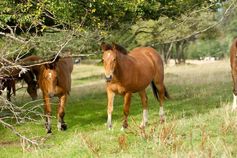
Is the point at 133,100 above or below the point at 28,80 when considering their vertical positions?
below

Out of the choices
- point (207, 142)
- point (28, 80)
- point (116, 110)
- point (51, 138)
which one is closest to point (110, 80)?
point (51, 138)

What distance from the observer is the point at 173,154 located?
287 inches

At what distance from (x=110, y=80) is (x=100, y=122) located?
2.96m

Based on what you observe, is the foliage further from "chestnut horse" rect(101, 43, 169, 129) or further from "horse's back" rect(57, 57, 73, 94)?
"horse's back" rect(57, 57, 73, 94)

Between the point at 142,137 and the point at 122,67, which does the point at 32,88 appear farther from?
the point at 142,137

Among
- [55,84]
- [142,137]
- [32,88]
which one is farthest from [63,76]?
[142,137]

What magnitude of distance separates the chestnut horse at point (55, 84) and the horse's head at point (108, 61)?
1.99m

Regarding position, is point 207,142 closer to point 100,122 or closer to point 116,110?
point 100,122

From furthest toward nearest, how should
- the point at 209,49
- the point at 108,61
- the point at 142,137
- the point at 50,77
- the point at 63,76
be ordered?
the point at 209,49
the point at 63,76
the point at 50,77
the point at 108,61
the point at 142,137

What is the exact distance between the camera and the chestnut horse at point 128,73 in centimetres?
1148

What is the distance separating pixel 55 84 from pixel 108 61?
7.73ft

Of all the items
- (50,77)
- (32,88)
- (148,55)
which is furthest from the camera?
(32,88)

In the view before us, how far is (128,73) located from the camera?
12312 mm

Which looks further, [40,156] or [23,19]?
[23,19]
